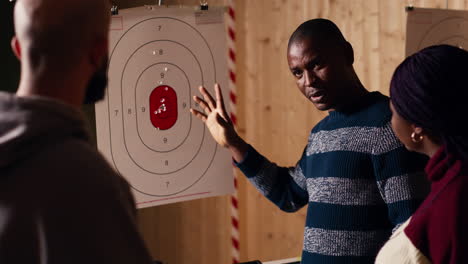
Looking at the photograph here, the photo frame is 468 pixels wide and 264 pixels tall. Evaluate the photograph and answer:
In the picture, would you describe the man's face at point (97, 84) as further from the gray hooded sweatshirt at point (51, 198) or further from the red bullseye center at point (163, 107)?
the red bullseye center at point (163, 107)

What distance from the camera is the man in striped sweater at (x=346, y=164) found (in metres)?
1.65

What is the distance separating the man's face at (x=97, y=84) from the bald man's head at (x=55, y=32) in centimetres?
8

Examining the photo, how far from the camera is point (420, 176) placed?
5.37 feet

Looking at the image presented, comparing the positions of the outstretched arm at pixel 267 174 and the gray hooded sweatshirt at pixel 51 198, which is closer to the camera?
the gray hooded sweatshirt at pixel 51 198

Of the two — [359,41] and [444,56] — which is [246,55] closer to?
[359,41]

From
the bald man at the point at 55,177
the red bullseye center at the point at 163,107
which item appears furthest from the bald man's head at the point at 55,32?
the red bullseye center at the point at 163,107

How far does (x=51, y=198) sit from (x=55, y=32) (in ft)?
0.81

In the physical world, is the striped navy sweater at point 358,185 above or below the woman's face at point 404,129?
below

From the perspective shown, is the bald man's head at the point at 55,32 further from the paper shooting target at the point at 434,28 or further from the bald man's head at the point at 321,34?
the paper shooting target at the point at 434,28

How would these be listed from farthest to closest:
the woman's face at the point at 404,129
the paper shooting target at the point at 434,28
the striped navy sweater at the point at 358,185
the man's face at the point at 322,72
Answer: the paper shooting target at the point at 434,28 → the man's face at the point at 322,72 → the striped navy sweater at the point at 358,185 → the woman's face at the point at 404,129

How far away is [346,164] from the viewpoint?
1.77 m

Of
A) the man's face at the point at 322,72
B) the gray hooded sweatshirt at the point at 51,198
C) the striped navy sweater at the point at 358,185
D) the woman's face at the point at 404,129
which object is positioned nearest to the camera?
the gray hooded sweatshirt at the point at 51,198

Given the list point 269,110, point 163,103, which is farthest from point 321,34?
point 269,110

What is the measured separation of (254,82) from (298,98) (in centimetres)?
37
